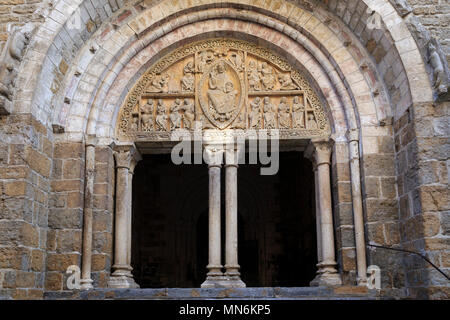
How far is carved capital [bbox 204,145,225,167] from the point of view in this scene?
6.95m

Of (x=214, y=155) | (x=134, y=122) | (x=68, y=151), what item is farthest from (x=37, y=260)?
(x=214, y=155)

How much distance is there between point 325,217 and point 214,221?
1332mm

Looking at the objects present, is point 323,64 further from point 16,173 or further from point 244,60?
point 16,173

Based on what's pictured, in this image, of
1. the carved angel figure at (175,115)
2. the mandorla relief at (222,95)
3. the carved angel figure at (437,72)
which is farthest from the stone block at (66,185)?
the carved angel figure at (437,72)

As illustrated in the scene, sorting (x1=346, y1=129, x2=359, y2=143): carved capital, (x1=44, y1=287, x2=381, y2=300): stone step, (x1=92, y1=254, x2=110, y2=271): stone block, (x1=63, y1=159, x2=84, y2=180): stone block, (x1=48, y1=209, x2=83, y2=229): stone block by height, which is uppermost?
(x1=346, y1=129, x2=359, y2=143): carved capital

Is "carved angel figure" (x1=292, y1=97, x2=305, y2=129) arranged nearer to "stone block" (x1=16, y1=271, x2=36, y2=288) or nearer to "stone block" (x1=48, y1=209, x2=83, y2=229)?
"stone block" (x1=48, y1=209, x2=83, y2=229)

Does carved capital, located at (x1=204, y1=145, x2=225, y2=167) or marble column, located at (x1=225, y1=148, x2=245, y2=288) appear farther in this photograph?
carved capital, located at (x1=204, y1=145, x2=225, y2=167)

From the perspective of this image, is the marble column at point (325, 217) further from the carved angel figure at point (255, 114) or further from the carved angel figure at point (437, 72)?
the carved angel figure at point (437, 72)

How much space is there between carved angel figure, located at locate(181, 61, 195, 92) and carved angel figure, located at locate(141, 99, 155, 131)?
472 millimetres

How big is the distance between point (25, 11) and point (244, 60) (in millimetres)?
2736

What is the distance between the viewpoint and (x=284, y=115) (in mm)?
7098

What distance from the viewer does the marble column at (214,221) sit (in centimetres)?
655

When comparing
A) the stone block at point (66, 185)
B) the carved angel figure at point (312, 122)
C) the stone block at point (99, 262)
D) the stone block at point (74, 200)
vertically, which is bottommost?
the stone block at point (99, 262)

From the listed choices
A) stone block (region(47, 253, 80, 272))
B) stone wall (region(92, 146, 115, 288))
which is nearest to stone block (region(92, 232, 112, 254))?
stone wall (region(92, 146, 115, 288))
